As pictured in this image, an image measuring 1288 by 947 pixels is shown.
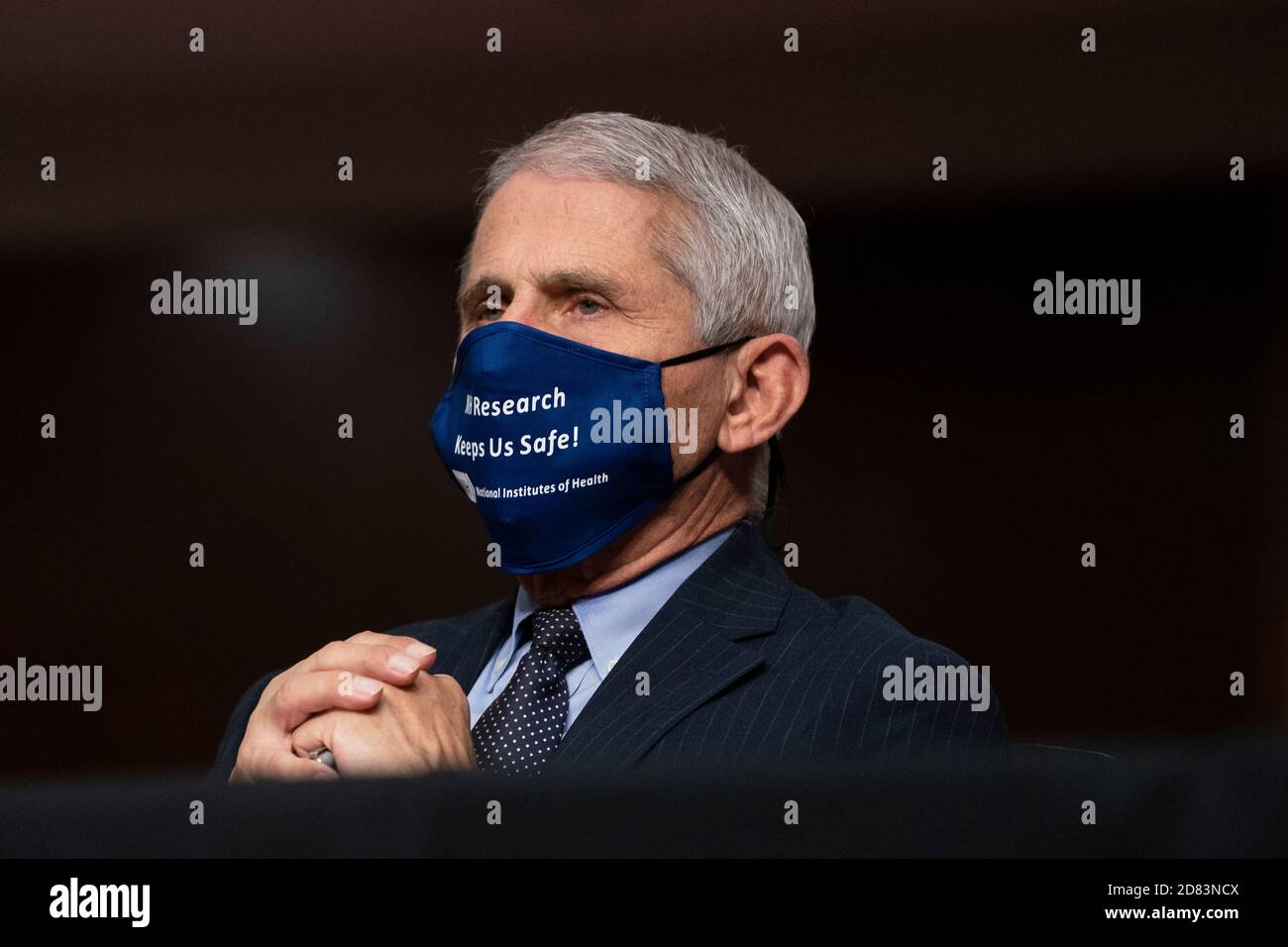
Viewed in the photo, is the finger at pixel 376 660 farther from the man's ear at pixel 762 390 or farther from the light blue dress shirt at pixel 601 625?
the man's ear at pixel 762 390

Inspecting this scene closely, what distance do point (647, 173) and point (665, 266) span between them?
0.13m

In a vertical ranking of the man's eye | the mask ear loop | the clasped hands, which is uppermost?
the man's eye

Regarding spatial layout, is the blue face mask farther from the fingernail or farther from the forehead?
the fingernail

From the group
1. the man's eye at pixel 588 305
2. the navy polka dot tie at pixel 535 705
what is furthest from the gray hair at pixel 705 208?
the navy polka dot tie at pixel 535 705

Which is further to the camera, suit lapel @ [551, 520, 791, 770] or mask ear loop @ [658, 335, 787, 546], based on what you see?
mask ear loop @ [658, 335, 787, 546]

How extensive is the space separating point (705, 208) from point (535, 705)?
71 cm

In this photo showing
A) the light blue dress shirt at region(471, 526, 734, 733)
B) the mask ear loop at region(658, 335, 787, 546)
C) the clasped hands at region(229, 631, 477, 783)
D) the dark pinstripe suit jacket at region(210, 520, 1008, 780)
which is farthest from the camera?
the mask ear loop at region(658, 335, 787, 546)

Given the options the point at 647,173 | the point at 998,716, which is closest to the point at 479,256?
the point at 647,173

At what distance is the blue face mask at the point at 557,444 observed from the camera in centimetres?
183

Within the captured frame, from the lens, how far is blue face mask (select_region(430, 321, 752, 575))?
1826mm

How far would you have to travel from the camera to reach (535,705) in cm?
174

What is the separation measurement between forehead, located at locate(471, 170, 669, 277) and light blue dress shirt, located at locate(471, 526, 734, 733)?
410mm

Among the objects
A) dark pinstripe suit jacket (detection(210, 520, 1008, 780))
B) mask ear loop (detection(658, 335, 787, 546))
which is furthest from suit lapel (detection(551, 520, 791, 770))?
mask ear loop (detection(658, 335, 787, 546))

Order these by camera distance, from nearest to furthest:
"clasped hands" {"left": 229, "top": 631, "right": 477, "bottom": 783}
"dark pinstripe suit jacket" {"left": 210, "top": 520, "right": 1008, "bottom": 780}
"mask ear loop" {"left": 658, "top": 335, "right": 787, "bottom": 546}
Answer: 1. "clasped hands" {"left": 229, "top": 631, "right": 477, "bottom": 783}
2. "dark pinstripe suit jacket" {"left": 210, "top": 520, "right": 1008, "bottom": 780}
3. "mask ear loop" {"left": 658, "top": 335, "right": 787, "bottom": 546}
